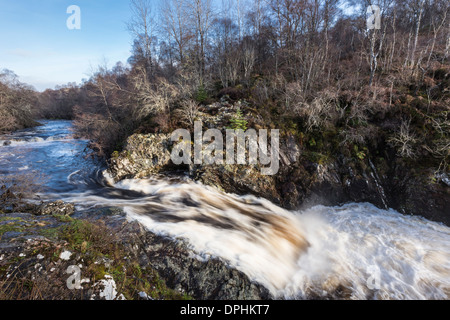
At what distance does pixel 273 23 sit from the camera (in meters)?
17.8

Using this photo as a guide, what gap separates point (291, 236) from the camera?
6.03 metres

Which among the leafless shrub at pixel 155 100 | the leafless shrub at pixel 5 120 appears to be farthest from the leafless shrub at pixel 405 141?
the leafless shrub at pixel 5 120

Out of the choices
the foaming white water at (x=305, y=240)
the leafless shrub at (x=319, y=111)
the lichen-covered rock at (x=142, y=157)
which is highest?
the leafless shrub at (x=319, y=111)

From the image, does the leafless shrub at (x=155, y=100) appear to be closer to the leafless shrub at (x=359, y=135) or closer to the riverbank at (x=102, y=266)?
the riverbank at (x=102, y=266)

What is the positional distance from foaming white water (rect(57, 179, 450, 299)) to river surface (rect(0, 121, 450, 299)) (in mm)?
26

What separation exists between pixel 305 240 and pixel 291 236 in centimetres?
52

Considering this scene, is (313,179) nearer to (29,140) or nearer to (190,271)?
(190,271)

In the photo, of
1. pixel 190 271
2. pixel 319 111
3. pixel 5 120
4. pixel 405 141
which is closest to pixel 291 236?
pixel 190 271

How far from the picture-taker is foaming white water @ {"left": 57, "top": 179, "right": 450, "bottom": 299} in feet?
14.1

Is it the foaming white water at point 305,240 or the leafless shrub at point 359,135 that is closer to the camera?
the foaming white water at point 305,240

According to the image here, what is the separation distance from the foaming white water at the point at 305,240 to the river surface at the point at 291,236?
26 millimetres

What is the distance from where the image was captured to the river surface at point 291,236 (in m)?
4.32

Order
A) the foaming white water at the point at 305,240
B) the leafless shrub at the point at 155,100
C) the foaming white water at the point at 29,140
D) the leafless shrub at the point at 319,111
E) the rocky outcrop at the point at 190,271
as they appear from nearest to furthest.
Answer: the rocky outcrop at the point at 190,271, the foaming white water at the point at 305,240, the leafless shrub at the point at 319,111, the leafless shrub at the point at 155,100, the foaming white water at the point at 29,140

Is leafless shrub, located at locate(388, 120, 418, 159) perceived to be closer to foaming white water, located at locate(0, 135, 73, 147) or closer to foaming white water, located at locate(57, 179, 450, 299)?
foaming white water, located at locate(57, 179, 450, 299)
